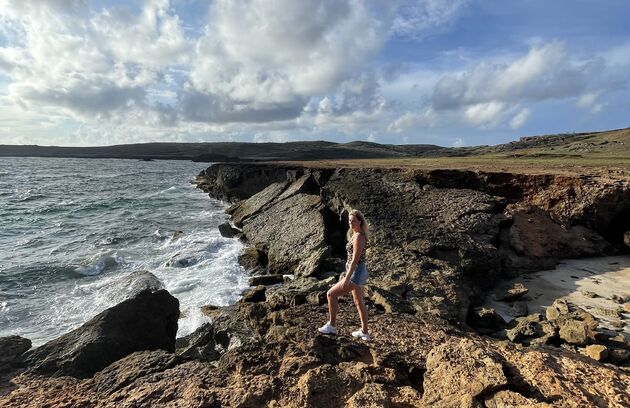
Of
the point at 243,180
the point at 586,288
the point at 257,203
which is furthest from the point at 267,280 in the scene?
the point at 243,180

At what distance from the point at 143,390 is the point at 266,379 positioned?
1.68 m

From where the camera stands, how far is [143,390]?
17.9 ft

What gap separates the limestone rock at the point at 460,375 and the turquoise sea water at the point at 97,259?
326 inches

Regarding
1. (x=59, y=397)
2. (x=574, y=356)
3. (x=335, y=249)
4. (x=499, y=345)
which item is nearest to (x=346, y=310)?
(x=499, y=345)

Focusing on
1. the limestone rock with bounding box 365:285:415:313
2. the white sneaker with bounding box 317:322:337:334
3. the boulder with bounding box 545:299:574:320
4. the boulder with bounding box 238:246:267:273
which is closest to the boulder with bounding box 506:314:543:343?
the boulder with bounding box 545:299:574:320

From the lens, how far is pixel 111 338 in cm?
778

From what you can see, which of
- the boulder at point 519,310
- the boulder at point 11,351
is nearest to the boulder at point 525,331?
the boulder at point 519,310

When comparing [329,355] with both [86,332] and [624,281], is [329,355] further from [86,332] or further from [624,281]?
[624,281]

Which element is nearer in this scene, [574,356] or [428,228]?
[574,356]

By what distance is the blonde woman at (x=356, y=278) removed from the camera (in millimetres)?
6555

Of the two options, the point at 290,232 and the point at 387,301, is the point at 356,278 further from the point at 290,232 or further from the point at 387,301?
the point at 290,232

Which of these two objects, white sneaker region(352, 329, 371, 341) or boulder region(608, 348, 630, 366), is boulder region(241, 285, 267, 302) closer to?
white sneaker region(352, 329, 371, 341)

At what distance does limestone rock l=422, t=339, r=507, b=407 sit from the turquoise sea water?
8.29 metres

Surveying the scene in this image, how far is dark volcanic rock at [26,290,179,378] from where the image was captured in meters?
6.97
